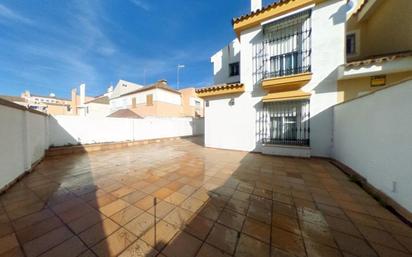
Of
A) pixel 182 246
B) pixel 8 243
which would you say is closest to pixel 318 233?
pixel 182 246

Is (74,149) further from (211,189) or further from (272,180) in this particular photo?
(272,180)

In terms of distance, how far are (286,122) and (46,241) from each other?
24.7 feet

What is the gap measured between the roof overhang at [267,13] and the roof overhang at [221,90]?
273 cm

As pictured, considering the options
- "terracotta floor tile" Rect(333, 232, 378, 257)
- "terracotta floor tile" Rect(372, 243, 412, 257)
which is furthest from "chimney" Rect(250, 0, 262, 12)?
"terracotta floor tile" Rect(372, 243, 412, 257)

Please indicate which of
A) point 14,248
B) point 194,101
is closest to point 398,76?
point 14,248

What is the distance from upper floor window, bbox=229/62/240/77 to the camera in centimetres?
1104

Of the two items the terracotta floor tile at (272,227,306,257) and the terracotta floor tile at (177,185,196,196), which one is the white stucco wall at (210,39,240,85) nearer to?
the terracotta floor tile at (177,185,196,196)

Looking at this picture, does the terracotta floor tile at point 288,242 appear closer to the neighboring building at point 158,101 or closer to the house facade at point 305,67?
the house facade at point 305,67

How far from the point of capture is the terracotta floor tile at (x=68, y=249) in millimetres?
1780

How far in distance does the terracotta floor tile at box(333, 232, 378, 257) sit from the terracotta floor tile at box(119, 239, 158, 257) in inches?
90.0

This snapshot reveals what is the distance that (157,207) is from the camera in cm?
279

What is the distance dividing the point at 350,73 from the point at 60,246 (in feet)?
27.2

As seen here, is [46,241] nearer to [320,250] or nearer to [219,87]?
[320,250]

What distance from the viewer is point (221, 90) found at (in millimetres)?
7977
